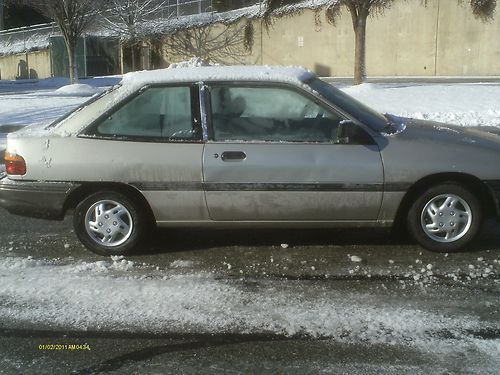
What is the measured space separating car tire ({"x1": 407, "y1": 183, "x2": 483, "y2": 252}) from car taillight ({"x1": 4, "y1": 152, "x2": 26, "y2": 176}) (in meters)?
3.25

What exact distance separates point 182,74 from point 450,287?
272 centimetres

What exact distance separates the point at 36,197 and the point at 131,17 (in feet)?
96.8

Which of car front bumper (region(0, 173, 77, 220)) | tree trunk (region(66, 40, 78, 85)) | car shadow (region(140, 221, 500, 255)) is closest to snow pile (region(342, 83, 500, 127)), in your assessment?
car shadow (region(140, 221, 500, 255))

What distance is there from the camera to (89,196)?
4.90m

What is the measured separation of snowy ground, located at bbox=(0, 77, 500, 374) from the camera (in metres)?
3.36

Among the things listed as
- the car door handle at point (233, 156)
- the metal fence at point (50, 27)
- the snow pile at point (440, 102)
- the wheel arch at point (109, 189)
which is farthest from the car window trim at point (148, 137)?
the metal fence at point (50, 27)

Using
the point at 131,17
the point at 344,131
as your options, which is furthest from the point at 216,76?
the point at 131,17

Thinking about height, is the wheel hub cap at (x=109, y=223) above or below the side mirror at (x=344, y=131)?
below

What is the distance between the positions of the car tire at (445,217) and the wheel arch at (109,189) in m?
2.18

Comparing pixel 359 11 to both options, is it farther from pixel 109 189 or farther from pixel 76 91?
pixel 109 189

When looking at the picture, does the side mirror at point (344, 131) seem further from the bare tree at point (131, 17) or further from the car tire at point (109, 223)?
the bare tree at point (131, 17)

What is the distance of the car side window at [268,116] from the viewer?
473 cm

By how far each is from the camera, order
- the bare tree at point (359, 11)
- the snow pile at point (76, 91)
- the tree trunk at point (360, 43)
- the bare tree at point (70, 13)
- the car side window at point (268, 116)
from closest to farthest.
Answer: the car side window at point (268, 116), the bare tree at point (359, 11), the tree trunk at point (360, 43), the snow pile at point (76, 91), the bare tree at point (70, 13)

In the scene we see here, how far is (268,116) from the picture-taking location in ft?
15.8
